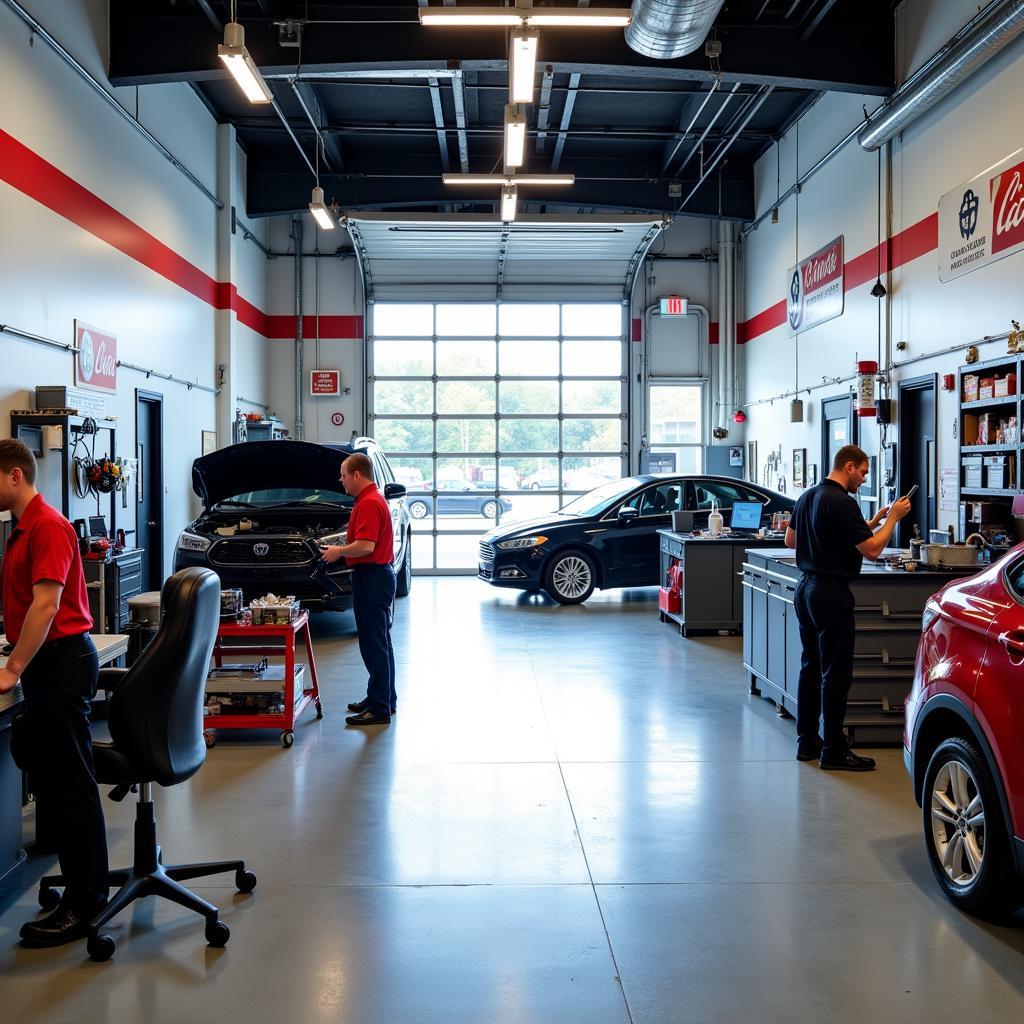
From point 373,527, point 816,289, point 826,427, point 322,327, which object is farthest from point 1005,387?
point 322,327

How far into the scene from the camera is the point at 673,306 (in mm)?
16109

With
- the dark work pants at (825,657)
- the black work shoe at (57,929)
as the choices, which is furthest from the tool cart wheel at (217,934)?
the dark work pants at (825,657)

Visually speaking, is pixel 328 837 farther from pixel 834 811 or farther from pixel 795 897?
pixel 834 811

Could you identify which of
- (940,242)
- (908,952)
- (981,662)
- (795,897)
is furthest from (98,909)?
(940,242)

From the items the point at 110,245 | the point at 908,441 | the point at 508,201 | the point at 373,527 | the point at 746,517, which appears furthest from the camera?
the point at 508,201

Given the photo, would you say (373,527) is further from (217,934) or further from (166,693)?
(217,934)

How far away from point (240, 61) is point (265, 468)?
130 inches

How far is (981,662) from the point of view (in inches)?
133

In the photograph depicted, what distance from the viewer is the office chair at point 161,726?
129 inches

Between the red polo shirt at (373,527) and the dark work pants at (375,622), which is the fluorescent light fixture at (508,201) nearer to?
the red polo shirt at (373,527)

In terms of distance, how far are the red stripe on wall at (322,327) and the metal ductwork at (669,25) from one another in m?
8.54

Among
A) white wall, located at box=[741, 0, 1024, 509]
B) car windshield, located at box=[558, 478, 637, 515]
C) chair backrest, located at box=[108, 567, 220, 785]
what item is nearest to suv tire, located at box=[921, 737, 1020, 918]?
chair backrest, located at box=[108, 567, 220, 785]

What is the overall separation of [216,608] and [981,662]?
108 inches

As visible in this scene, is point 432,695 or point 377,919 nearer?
point 377,919
